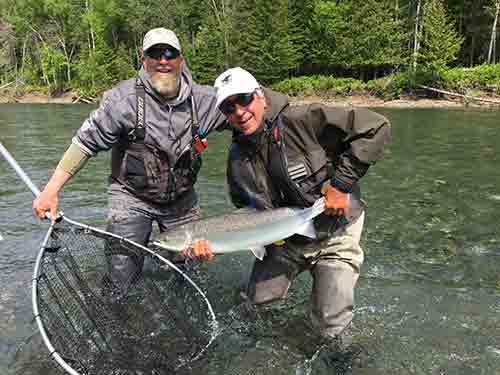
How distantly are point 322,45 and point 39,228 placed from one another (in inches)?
1830

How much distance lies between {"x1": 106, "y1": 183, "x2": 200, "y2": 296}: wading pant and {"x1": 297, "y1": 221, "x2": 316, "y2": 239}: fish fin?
167 cm

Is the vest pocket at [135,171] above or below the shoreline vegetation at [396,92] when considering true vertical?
above

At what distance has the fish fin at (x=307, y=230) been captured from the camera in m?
4.06

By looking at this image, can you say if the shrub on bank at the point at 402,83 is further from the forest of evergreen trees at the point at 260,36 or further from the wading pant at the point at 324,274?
the wading pant at the point at 324,274

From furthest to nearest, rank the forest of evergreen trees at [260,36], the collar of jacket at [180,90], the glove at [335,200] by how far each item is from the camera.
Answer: the forest of evergreen trees at [260,36] < the collar of jacket at [180,90] < the glove at [335,200]

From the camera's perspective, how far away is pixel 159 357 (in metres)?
4.02

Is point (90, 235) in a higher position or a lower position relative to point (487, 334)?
higher

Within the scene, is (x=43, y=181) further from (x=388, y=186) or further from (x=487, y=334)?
(x=487, y=334)

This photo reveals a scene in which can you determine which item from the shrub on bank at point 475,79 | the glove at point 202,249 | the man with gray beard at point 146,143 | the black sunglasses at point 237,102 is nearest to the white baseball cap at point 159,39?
the man with gray beard at point 146,143

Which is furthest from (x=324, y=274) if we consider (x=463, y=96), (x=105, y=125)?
(x=463, y=96)

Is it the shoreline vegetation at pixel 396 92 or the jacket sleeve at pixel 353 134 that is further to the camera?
the shoreline vegetation at pixel 396 92

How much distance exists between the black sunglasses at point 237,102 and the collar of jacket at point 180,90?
1.18m

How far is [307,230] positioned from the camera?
4074 millimetres

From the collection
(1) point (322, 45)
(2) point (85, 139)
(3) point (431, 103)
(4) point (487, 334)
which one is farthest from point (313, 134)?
(1) point (322, 45)
